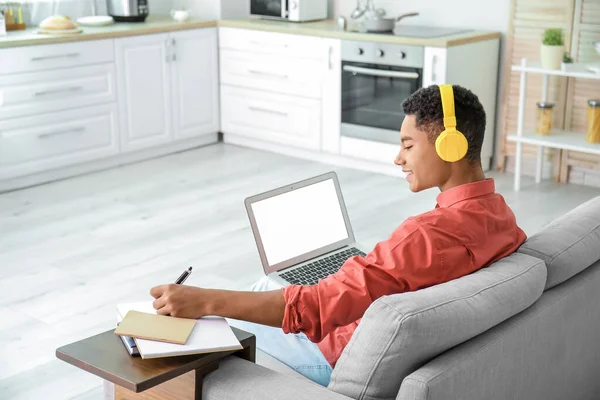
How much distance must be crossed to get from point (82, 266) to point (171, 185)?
1360 mm

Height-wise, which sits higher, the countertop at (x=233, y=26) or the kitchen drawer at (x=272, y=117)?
the countertop at (x=233, y=26)

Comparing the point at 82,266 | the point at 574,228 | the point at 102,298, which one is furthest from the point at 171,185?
the point at 574,228

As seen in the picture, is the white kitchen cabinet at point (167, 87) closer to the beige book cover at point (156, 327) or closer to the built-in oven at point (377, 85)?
the built-in oven at point (377, 85)

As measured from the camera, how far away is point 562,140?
195 inches

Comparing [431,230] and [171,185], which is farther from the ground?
[431,230]

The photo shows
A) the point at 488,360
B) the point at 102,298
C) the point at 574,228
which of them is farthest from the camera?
the point at 102,298

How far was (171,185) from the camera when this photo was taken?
5184mm

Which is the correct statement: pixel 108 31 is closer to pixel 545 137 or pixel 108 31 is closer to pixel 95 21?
pixel 95 21

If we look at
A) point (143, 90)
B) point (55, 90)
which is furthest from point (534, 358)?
point (143, 90)

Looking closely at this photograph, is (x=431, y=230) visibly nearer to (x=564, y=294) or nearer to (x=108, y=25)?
(x=564, y=294)

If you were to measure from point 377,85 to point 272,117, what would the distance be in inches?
35.1

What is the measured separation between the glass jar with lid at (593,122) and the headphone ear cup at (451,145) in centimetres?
322

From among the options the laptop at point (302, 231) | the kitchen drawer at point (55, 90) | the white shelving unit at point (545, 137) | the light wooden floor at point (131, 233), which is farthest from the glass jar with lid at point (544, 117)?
the laptop at point (302, 231)

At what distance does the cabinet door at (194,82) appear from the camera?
231 inches
